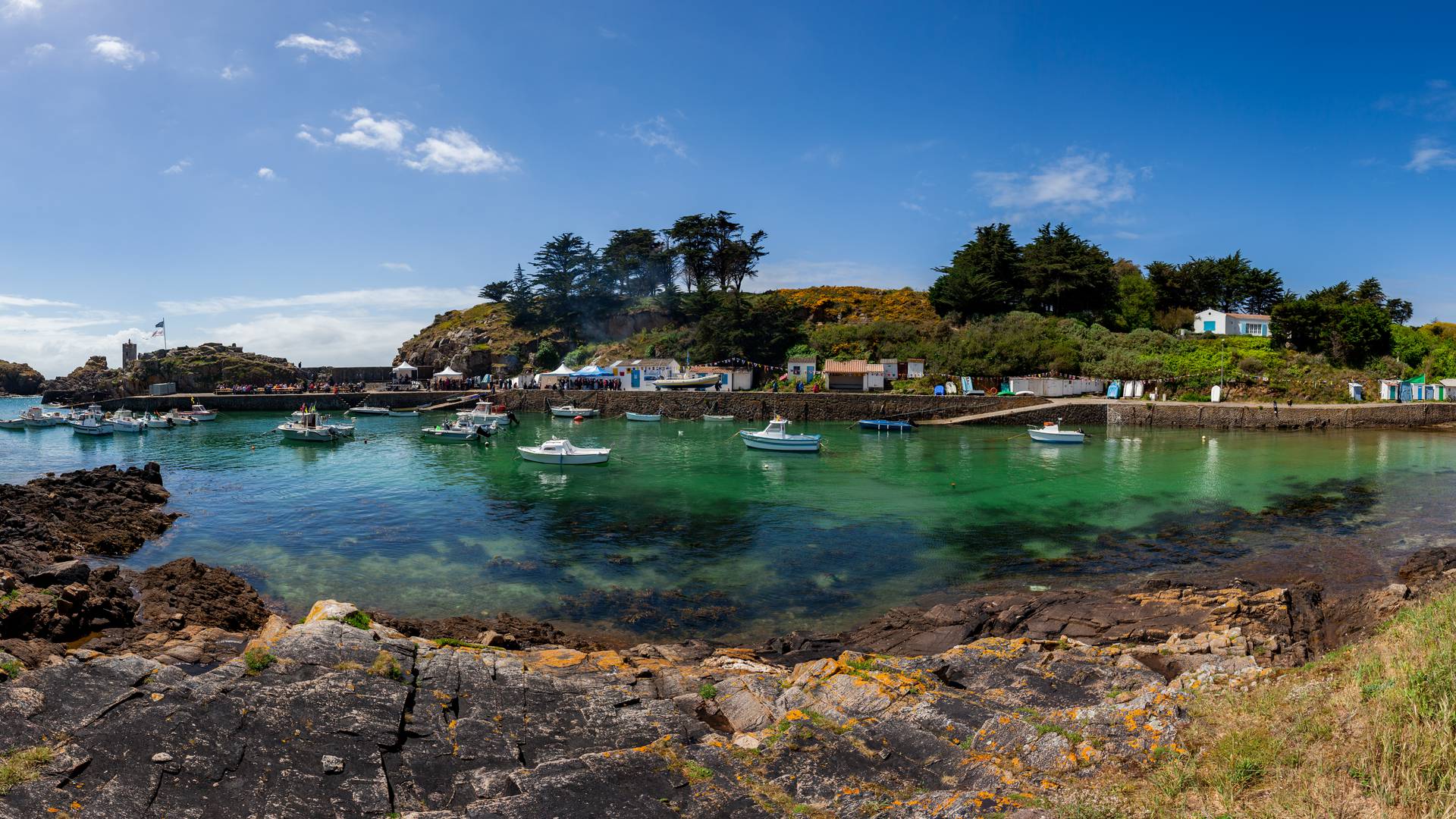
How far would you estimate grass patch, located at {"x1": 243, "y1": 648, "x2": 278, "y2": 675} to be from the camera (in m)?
8.49

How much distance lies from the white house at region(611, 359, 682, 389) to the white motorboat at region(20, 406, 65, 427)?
45954 mm

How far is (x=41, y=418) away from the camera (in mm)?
56750

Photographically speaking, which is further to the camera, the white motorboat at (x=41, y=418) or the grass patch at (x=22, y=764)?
the white motorboat at (x=41, y=418)

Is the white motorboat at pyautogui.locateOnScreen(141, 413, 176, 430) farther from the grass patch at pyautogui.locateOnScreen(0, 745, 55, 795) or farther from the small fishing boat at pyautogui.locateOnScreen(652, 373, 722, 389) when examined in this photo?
the grass patch at pyautogui.locateOnScreen(0, 745, 55, 795)

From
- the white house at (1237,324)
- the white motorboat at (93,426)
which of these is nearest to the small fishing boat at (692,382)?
the white motorboat at (93,426)

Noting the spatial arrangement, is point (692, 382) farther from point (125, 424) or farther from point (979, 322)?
point (125, 424)

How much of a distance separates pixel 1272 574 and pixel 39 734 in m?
21.4

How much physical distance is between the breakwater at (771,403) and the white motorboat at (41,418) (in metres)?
35.0

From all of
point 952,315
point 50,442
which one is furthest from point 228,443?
point 952,315

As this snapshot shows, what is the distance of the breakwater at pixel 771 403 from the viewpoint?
5491 cm

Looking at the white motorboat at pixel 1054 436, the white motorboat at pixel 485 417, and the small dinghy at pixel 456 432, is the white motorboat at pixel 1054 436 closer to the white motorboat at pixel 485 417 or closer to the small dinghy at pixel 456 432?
the small dinghy at pixel 456 432

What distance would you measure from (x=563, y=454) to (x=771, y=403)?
93.9 ft

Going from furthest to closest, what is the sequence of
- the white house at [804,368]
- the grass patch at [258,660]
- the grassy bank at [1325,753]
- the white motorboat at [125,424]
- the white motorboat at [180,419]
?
the white house at [804,368] < the white motorboat at [180,419] < the white motorboat at [125,424] < the grass patch at [258,660] < the grassy bank at [1325,753]

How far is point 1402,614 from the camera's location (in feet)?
28.1
